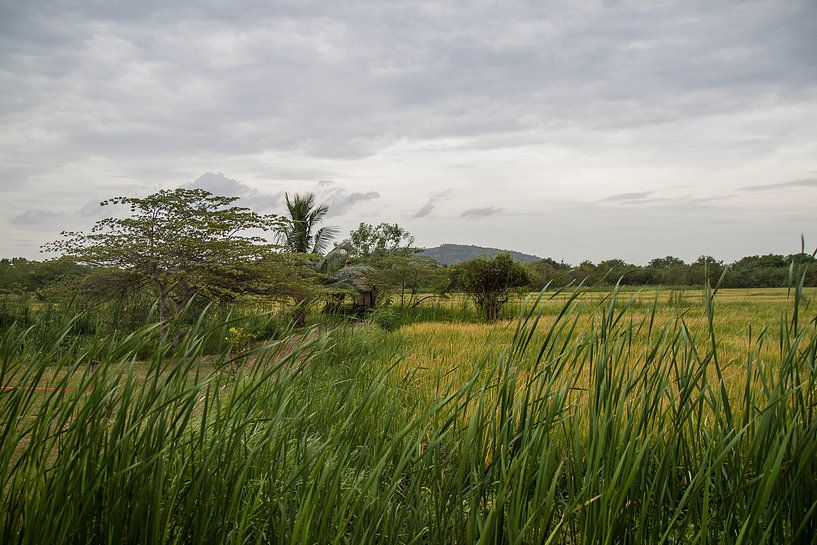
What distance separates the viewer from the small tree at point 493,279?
12.6m

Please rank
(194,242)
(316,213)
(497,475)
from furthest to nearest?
(316,213)
(194,242)
(497,475)

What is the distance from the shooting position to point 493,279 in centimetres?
1273

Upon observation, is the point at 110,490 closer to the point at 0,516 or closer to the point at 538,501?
the point at 0,516

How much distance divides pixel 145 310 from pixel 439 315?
6.34 meters

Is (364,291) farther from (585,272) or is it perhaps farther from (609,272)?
(609,272)

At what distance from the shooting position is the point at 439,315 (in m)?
13.5

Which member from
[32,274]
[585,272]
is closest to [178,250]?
[32,274]

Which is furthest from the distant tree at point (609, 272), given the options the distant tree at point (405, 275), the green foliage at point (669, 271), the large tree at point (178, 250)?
the distant tree at point (405, 275)

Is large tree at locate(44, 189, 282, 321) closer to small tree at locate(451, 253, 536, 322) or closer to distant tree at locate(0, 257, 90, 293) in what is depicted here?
distant tree at locate(0, 257, 90, 293)

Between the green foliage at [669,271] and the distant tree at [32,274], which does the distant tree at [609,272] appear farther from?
the distant tree at [32,274]

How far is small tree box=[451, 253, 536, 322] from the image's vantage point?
41.4 ft

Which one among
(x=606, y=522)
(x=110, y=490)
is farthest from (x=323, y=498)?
(x=606, y=522)

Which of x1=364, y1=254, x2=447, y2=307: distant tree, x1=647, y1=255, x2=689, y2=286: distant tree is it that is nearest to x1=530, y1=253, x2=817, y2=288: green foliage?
x1=647, y1=255, x2=689, y2=286: distant tree

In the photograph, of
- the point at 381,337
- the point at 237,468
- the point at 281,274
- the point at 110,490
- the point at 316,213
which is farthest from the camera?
the point at 316,213
